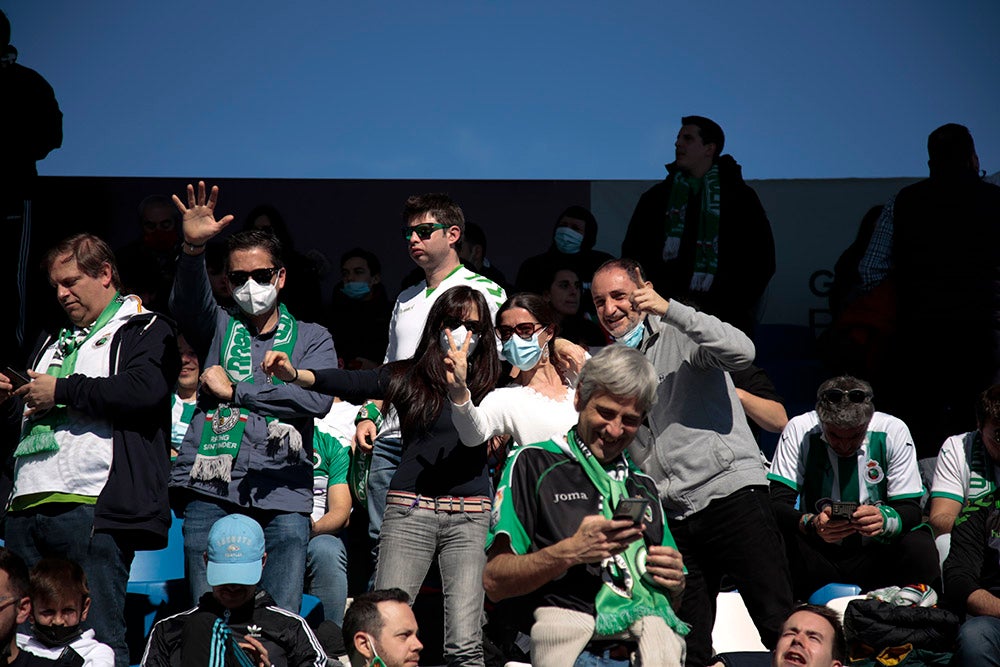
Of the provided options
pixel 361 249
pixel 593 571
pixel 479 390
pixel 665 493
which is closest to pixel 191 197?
pixel 479 390

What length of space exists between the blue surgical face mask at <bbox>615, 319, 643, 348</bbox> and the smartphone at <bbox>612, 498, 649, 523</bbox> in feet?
5.85

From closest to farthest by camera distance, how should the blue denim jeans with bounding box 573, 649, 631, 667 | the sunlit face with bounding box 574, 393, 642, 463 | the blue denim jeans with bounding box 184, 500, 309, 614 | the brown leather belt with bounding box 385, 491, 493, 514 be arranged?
the blue denim jeans with bounding box 573, 649, 631, 667
the sunlit face with bounding box 574, 393, 642, 463
the brown leather belt with bounding box 385, 491, 493, 514
the blue denim jeans with bounding box 184, 500, 309, 614

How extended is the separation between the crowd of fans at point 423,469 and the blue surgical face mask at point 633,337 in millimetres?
11

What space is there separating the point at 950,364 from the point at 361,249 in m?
3.83

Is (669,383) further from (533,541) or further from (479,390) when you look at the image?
(533,541)

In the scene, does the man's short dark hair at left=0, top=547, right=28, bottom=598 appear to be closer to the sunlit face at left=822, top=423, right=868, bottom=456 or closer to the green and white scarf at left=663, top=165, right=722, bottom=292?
the sunlit face at left=822, top=423, right=868, bottom=456

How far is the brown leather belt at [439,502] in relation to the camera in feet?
14.8

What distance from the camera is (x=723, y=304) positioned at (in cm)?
737

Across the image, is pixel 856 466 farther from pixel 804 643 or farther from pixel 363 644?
pixel 363 644

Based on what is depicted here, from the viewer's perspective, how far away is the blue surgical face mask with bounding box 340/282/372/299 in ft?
25.7

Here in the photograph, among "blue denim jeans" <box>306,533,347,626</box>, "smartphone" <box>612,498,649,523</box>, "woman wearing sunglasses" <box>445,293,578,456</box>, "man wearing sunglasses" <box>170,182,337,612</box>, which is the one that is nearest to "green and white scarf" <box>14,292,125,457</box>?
"man wearing sunglasses" <box>170,182,337,612</box>

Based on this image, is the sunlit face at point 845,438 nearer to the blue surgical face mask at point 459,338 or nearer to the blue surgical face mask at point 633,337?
the blue surgical face mask at point 633,337

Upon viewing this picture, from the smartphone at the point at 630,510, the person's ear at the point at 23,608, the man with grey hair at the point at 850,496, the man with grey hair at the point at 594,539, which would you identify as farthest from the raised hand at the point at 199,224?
the man with grey hair at the point at 850,496

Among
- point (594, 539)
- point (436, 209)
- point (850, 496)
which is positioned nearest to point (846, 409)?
point (850, 496)
